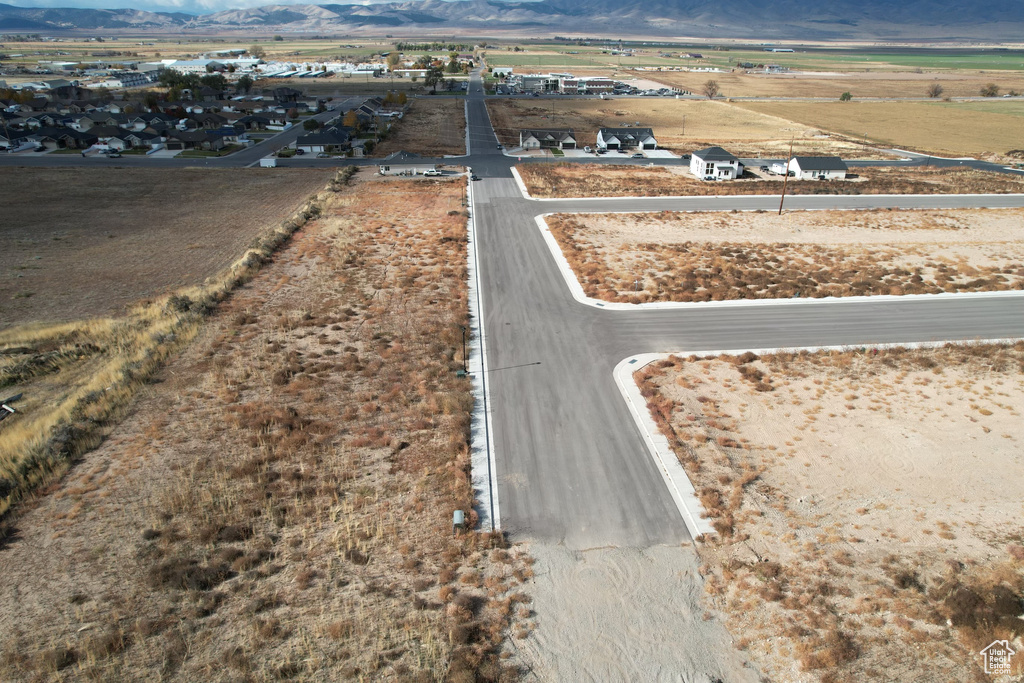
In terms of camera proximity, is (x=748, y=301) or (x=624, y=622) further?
(x=748, y=301)

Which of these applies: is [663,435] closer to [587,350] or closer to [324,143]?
[587,350]

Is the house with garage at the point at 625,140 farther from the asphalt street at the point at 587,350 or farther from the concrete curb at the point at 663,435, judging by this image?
the concrete curb at the point at 663,435

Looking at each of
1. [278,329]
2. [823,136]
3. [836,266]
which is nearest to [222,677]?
[278,329]

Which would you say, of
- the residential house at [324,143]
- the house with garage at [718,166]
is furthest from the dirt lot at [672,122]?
the residential house at [324,143]

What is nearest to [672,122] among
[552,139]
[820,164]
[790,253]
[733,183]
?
[552,139]

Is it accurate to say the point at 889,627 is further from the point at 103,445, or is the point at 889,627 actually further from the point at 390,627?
the point at 103,445

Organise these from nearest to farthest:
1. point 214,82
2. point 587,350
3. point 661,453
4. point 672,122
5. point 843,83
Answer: point 661,453, point 587,350, point 672,122, point 214,82, point 843,83
